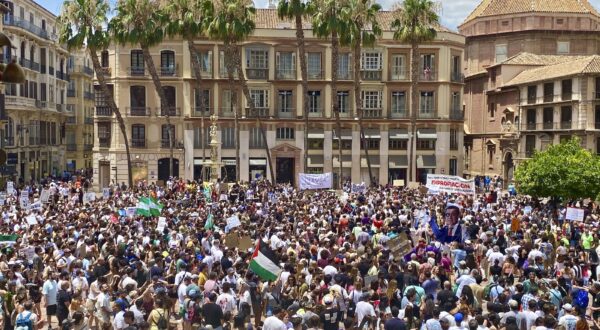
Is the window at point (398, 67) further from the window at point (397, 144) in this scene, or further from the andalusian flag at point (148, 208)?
A: the andalusian flag at point (148, 208)

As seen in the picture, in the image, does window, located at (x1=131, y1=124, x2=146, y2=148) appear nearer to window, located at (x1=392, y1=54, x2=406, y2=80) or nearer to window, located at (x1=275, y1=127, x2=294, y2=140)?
window, located at (x1=275, y1=127, x2=294, y2=140)

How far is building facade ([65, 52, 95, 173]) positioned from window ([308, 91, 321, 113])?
95.5 ft

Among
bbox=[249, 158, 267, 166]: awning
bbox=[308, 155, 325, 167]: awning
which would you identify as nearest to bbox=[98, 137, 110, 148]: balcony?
bbox=[249, 158, 267, 166]: awning

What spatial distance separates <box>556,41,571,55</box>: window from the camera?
220 feet

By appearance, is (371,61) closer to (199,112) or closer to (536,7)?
(199,112)

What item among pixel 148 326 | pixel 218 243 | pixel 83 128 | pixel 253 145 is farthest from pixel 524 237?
pixel 83 128

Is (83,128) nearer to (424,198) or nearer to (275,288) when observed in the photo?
(424,198)

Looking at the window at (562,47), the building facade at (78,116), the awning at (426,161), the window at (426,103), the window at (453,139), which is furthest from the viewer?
the building facade at (78,116)

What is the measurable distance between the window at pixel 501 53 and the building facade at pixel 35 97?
41272 mm

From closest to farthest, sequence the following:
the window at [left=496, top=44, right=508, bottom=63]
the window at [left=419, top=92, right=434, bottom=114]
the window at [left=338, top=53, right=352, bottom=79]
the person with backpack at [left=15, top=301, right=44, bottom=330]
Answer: the person with backpack at [left=15, top=301, right=44, bottom=330] → the window at [left=338, top=53, right=352, bottom=79] → the window at [left=419, top=92, right=434, bottom=114] → the window at [left=496, top=44, right=508, bottom=63]

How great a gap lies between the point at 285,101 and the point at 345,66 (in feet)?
17.9

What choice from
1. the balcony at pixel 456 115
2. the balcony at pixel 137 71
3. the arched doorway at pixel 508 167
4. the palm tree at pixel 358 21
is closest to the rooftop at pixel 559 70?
the balcony at pixel 456 115

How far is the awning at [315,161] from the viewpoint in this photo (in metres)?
56.1

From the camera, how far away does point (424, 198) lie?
36.6 meters
